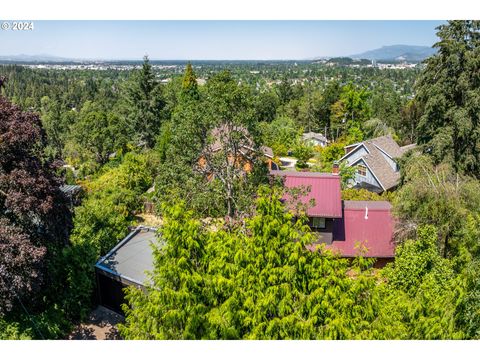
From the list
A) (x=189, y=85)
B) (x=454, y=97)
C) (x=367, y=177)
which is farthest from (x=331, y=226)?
(x=189, y=85)

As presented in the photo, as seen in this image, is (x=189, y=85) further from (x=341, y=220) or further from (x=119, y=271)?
(x=119, y=271)

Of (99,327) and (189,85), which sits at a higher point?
(189,85)

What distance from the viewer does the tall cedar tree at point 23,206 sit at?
9.20 metres

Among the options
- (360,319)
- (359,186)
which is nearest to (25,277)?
(360,319)

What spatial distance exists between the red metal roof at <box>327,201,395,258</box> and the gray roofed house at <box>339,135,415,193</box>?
1039 centimetres

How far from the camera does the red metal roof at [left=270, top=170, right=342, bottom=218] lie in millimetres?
17500

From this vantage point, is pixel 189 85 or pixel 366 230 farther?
pixel 189 85

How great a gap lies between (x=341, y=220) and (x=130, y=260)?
34.2ft

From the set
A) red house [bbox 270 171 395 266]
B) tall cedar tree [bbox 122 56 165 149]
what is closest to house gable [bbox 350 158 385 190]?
red house [bbox 270 171 395 266]

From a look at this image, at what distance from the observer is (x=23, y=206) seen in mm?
9289

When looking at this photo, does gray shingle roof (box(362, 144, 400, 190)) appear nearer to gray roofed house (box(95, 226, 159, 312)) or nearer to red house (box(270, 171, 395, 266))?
red house (box(270, 171, 395, 266))

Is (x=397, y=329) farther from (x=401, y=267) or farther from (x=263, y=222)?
(x=401, y=267)

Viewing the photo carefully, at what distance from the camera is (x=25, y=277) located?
938cm

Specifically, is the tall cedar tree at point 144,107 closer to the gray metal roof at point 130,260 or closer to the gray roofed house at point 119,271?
the gray metal roof at point 130,260
